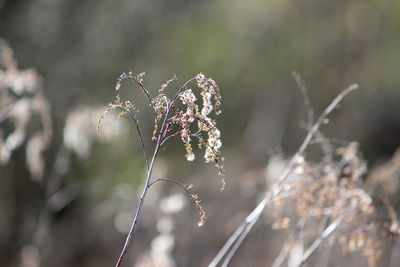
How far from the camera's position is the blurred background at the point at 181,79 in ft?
20.3

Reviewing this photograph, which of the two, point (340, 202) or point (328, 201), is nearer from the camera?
point (340, 202)

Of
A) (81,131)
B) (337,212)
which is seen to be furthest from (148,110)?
(337,212)

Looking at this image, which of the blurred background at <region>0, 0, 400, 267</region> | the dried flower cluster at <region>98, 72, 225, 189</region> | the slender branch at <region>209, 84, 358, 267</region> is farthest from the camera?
the blurred background at <region>0, 0, 400, 267</region>

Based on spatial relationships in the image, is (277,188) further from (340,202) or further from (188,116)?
(188,116)

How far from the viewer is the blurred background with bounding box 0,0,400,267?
244 inches

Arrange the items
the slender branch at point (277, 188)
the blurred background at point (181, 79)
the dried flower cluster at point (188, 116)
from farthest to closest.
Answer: the blurred background at point (181, 79) < the slender branch at point (277, 188) < the dried flower cluster at point (188, 116)

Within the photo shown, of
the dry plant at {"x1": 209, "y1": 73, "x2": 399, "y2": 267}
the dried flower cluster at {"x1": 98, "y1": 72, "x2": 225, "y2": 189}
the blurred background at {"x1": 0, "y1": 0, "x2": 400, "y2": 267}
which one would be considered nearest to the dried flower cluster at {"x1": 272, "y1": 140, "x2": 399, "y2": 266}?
the dry plant at {"x1": 209, "y1": 73, "x2": 399, "y2": 267}

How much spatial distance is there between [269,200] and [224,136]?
7.59 m

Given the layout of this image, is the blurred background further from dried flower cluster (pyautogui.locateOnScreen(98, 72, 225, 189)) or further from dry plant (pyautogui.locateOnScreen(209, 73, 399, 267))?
dried flower cluster (pyautogui.locateOnScreen(98, 72, 225, 189))

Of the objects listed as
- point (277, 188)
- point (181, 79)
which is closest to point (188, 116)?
point (277, 188)

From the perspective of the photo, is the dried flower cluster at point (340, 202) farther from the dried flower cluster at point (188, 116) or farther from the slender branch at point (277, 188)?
the dried flower cluster at point (188, 116)

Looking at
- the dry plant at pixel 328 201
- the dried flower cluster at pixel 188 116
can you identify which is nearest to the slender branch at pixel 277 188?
the dry plant at pixel 328 201

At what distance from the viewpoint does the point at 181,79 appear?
869 cm

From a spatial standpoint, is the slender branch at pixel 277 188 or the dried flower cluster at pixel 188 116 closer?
the dried flower cluster at pixel 188 116
